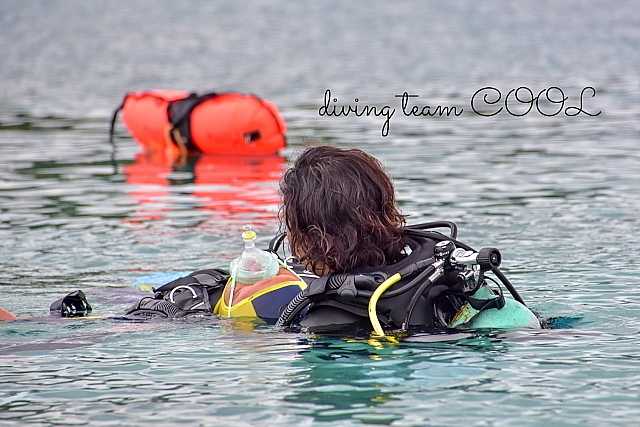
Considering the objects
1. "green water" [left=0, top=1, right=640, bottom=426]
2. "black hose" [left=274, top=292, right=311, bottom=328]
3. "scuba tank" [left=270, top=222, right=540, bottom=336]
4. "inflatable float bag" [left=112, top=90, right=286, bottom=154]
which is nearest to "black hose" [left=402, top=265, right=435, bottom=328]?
"scuba tank" [left=270, top=222, right=540, bottom=336]

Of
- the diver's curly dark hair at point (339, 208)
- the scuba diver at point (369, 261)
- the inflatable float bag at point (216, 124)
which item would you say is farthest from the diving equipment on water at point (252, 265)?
the inflatable float bag at point (216, 124)

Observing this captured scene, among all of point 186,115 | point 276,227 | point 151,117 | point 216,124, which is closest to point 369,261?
point 276,227

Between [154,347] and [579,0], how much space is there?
137ft

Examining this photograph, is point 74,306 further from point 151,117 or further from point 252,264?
point 151,117

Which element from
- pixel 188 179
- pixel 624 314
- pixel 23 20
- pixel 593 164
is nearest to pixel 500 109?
pixel 593 164

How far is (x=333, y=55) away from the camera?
2762 centimetres

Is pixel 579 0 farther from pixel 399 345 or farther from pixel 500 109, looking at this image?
pixel 399 345

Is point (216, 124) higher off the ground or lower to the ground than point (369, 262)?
higher

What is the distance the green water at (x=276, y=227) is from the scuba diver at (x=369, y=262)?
12 centimetres

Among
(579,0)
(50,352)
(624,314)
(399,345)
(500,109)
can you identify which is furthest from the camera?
(579,0)

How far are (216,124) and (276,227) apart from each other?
15.6 feet

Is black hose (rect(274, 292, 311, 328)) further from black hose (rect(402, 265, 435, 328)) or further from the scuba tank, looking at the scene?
black hose (rect(402, 265, 435, 328))

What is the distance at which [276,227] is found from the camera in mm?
8086

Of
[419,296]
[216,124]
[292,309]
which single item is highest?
[216,124]
